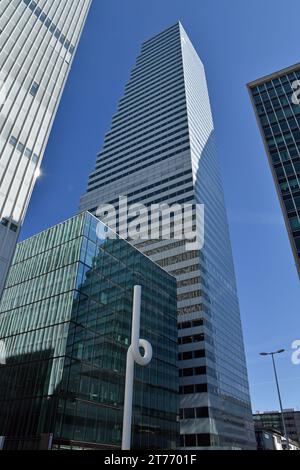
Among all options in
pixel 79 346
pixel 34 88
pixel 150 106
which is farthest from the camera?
pixel 150 106

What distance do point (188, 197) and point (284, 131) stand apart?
33512 millimetres

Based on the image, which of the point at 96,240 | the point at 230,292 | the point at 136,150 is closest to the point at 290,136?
the point at 96,240

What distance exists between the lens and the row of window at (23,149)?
109ft

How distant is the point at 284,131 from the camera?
60219mm

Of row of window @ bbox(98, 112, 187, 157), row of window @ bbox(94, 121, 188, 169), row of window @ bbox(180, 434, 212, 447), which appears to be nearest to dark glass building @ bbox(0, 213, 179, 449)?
row of window @ bbox(180, 434, 212, 447)

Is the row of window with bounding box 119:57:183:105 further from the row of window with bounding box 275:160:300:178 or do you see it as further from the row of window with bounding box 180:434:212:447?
the row of window with bounding box 180:434:212:447

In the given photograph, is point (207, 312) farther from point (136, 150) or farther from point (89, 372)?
point (136, 150)

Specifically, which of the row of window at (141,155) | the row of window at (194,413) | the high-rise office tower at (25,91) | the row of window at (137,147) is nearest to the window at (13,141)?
the high-rise office tower at (25,91)

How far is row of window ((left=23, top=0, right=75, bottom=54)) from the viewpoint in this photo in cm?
4388

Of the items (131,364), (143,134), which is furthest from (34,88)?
(143,134)

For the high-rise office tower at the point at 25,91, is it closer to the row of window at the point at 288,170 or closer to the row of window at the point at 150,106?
the row of window at the point at 288,170

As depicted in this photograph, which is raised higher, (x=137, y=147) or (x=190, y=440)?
(x=137, y=147)

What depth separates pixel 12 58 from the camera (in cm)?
3647

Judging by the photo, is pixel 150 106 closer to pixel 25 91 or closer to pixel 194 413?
pixel 25 91
